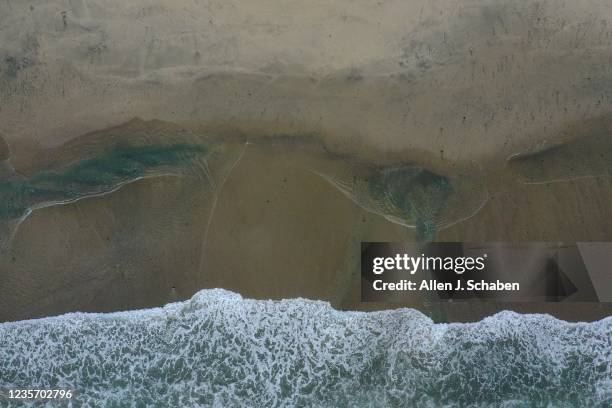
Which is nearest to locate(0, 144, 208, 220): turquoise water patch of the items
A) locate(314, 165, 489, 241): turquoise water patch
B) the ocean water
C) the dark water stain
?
the ocean water

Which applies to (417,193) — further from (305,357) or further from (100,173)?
(100,173)

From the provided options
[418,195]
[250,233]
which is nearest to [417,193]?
[418,195]

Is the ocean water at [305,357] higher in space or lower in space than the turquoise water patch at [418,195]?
lower

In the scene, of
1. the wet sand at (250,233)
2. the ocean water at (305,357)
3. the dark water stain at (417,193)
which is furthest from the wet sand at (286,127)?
the ocean water at (305,357)

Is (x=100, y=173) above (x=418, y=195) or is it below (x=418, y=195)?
above

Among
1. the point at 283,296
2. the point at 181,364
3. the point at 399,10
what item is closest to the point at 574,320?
the point at 283,296

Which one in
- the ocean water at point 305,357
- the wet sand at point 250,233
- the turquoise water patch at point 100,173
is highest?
the turquoise water patch at point 100,173

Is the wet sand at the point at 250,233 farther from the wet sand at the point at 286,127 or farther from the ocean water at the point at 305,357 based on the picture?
the ocean water at the point at 305,357

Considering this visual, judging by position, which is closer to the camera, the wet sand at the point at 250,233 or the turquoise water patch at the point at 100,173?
the wet sand at the point at 250,233
